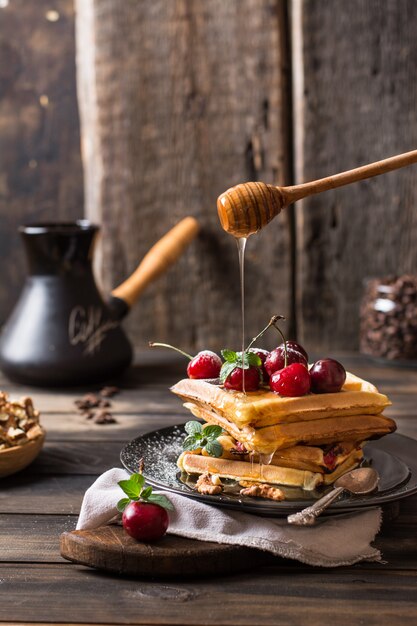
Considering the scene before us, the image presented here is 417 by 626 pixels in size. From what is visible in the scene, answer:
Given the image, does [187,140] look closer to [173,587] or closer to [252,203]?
[252,203]

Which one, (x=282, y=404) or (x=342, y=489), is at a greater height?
(x=282, y=404)

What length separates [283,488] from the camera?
4.45ft

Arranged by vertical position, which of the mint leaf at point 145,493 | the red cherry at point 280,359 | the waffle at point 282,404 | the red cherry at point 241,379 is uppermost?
the red cherry at point 280,359

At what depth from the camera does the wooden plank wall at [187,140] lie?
2555mm

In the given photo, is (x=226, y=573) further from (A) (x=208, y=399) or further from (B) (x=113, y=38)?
(B) (x=113, y=38)

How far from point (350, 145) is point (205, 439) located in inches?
53.8

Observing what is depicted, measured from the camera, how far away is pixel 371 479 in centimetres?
136

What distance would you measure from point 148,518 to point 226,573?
0.13m

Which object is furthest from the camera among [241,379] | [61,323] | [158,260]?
[158,260]

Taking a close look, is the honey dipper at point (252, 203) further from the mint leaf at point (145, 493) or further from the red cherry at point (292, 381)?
the mint leaf at point (145, 493)

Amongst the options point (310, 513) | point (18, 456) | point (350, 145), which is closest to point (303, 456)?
point (310, 513)

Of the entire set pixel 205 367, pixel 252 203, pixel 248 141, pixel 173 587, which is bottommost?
pixel 173 587

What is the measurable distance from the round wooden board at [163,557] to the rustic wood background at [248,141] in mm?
1490

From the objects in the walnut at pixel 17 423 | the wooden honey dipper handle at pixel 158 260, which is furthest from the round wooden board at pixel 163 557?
the wooden honey dipper handle at pixel 158 260
